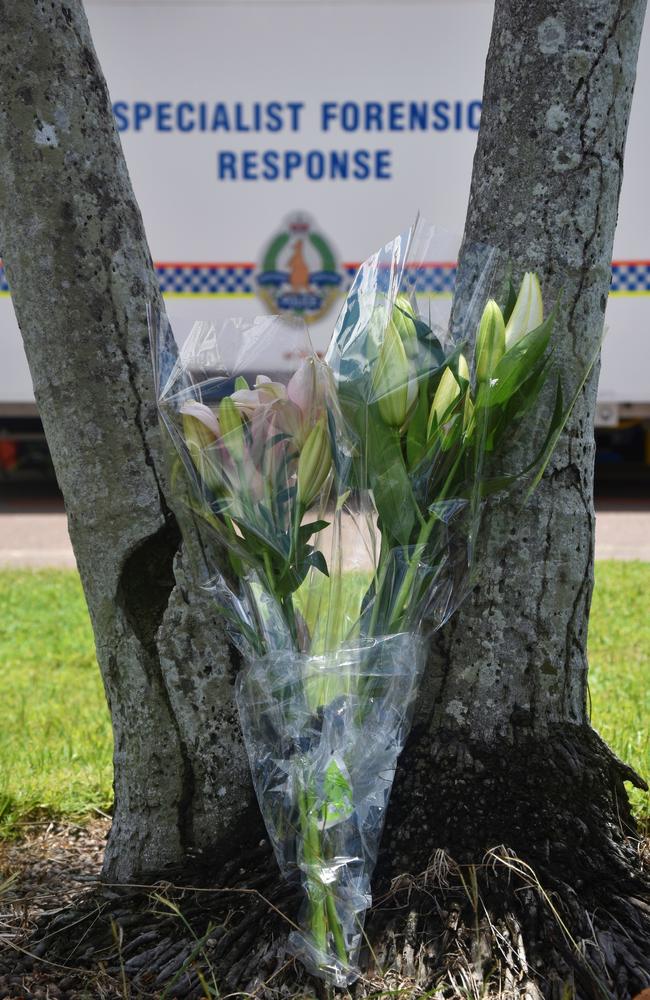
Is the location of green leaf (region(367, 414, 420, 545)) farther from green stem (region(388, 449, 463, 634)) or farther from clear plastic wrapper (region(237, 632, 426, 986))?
clear plastic wrapper (region(237, 632, 426, 986))

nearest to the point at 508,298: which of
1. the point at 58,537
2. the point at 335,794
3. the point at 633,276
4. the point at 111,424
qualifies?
the point at 111,424

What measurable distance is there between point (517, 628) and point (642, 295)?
257 inches

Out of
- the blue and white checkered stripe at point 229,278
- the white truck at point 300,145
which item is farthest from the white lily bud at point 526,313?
the blue and white checkered stripe at point 229,278

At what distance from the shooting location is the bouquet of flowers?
167 centimetres

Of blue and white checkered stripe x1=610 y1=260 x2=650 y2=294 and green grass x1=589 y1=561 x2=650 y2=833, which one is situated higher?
blue and white checkered stripe x1=610 y1=260 x2=650 y2=294

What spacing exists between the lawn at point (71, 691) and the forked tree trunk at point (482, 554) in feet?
2.29

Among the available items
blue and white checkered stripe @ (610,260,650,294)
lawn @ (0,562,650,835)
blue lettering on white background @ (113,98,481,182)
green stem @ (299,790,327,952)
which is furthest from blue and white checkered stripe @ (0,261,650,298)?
green stem @ (299,790,327,952)

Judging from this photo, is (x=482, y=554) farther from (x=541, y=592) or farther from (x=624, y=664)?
(x=624, y=664)

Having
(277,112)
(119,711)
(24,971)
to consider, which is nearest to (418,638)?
(119,711)

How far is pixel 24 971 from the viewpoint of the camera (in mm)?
1969

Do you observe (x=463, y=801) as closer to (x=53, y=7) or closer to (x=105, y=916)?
(x=105, y=916)

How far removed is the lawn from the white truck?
2.98 m

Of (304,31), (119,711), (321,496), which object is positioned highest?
(304,31)

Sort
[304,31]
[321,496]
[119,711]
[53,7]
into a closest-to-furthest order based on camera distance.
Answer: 1. [321,496]
2. [53,7]
3. [119,711]
4. [304,31]
